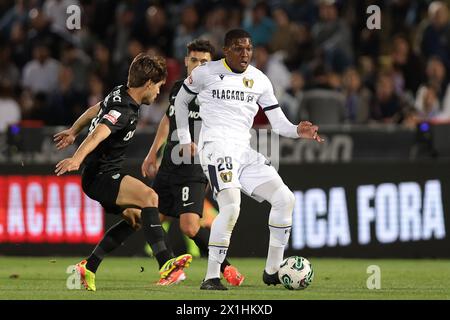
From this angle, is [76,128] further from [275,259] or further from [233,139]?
[275,259]

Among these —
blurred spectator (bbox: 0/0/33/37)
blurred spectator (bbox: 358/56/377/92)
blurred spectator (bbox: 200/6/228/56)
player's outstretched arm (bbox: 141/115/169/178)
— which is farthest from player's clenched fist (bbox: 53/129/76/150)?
blurred spectator (bbox: 0/0/33/37)

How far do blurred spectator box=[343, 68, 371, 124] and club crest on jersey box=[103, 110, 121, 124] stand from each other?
7.17 meters

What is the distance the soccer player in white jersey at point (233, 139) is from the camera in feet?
32.6

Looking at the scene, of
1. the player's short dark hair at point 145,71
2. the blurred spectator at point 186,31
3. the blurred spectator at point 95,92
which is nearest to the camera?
the player's short dark hair at point 145,71

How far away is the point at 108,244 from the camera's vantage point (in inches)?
407

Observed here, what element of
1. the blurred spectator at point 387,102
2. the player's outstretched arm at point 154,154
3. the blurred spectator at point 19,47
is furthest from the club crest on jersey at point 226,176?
the blurred spectator at point 19,47

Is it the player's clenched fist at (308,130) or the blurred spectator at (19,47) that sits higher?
the blurred spectator at (19,47)

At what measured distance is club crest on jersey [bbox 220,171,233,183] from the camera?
9953 millimetres

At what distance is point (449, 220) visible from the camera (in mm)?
14266

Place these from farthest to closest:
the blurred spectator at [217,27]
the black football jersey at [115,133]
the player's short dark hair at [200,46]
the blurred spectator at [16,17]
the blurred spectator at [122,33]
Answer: the blurred spectator at [16,17]
the blurred spectator at [122,33]
the blurred spectator at [217,27]
the player's short dark hair at [200,46]
the black football jersey at [115,133]

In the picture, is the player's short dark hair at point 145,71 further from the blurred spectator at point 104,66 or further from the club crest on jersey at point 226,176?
the blurred spectator at point 104,66

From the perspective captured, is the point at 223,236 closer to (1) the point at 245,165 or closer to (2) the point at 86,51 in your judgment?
(1) the point at 245,165

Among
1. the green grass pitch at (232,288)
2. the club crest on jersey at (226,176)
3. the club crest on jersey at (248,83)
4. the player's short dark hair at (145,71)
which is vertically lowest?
the green grass pitch at (232,288)

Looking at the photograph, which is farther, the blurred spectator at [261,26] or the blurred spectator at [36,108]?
the blurred spectator at [261,26]
